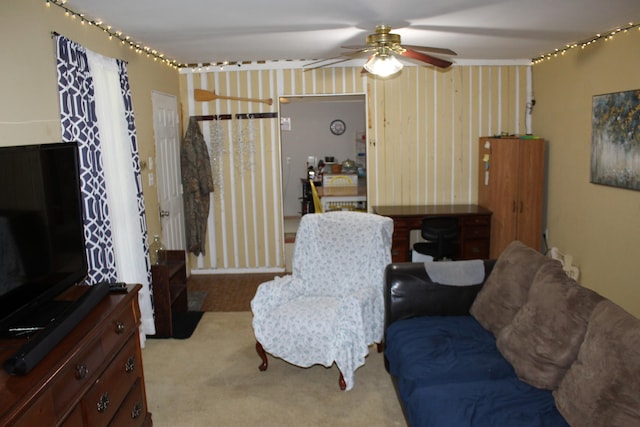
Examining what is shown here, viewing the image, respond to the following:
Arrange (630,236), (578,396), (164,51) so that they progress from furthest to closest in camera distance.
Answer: (164,51) → (630,236) → (578,396)

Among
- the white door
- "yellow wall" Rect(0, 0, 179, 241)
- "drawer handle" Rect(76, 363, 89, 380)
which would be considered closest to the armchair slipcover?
"drawer handle" Rect(76, 363, 89, 380)

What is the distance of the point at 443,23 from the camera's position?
374 cm

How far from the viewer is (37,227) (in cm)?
213

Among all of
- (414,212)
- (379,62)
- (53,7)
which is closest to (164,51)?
(53,7)

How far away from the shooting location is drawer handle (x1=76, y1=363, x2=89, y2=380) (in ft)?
6.28

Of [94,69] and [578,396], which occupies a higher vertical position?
[94,69]

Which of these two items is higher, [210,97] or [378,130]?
[210,97]

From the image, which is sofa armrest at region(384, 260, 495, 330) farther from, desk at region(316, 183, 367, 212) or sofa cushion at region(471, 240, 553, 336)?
desk at region(316, 183, 367, 212)

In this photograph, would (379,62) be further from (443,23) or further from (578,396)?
(578,396)

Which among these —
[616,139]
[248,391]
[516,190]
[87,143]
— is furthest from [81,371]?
[516,190]

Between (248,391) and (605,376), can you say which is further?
(248,391)

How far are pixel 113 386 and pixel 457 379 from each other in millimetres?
1577

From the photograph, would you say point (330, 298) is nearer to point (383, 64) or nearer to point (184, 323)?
point (184, 323)

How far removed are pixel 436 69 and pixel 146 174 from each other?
3281 millimetres
